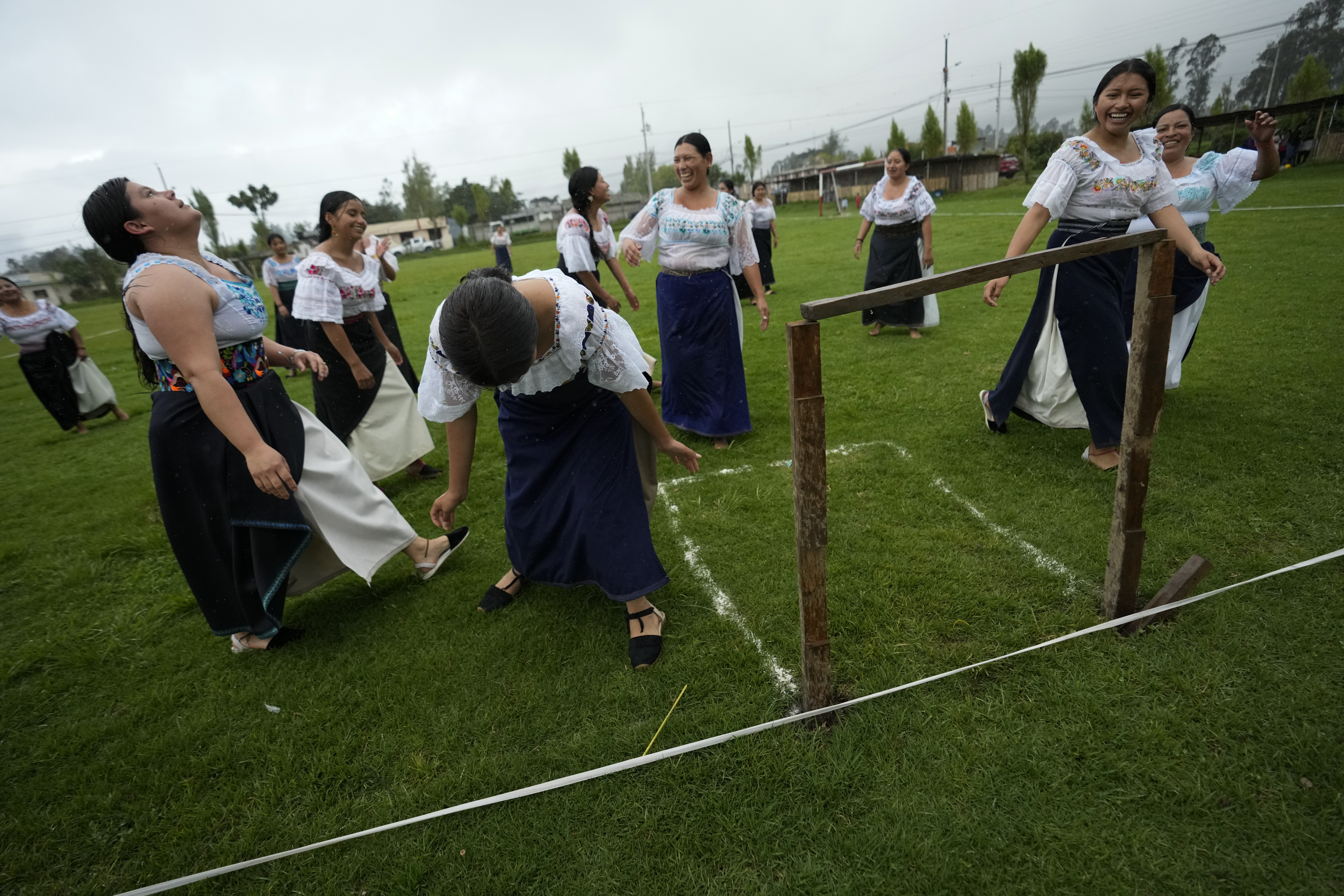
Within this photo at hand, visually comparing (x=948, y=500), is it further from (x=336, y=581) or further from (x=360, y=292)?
(x=360, y=292)

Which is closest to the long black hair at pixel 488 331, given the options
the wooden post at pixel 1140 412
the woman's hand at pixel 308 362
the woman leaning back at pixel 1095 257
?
the woman's hand at pixel 308 362

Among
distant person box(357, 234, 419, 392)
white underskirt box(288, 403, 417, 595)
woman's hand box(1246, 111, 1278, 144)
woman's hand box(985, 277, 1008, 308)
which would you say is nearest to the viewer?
white underskirt box(288, 403, 417, 595)

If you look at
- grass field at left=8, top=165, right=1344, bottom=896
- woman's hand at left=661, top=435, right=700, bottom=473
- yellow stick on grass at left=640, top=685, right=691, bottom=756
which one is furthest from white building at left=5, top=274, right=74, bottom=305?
yellow stick on grass at left=640, top=685, right=691, bottom=756

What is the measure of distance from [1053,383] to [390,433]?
4414 mm

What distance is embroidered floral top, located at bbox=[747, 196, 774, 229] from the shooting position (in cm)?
1145

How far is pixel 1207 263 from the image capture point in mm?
3246

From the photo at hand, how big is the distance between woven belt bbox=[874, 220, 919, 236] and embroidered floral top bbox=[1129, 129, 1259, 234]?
2.79 metres

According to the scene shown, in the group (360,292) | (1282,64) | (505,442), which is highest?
(1282,64)

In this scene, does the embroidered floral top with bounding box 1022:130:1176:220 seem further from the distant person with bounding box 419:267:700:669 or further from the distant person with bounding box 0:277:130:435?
the distant person with bounding box 0:277:130:435

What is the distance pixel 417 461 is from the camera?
501 cm

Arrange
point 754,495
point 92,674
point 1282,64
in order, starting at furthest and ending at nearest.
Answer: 1. point 1282,64
2. point 754,495
3. point 92,674

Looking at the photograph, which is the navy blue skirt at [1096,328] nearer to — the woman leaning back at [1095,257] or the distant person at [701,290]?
the woman leaning back at [1095,257]

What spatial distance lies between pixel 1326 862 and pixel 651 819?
1.75 meters

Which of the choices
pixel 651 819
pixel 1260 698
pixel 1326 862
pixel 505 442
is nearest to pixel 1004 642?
pixel 1260 698
